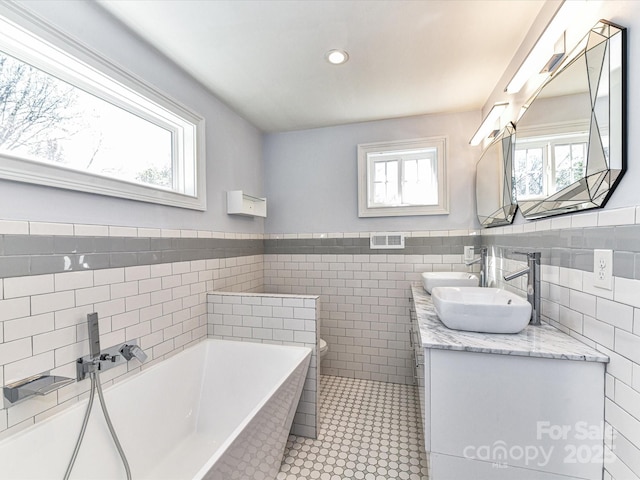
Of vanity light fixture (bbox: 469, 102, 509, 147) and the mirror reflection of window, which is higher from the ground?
vanity light fixture (bbox: 469, 102, 509, 147)

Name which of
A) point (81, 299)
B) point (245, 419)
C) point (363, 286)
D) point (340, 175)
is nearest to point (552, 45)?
point (340, 175)

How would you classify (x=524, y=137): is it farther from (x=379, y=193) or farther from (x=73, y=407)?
(x=73, y=407)

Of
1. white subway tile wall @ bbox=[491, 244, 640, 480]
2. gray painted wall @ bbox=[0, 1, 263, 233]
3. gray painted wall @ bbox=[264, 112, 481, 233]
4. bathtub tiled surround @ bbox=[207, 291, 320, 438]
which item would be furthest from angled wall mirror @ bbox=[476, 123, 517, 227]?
gray painted wall @ bbox=[0, 1, 263, 233]

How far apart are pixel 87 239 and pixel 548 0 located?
8.40 feet

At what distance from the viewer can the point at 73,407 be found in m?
1.36

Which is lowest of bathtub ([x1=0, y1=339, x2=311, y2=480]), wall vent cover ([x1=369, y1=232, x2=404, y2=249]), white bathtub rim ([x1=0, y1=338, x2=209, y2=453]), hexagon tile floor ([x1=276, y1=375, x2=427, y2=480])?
hexagon tile floor ([x1=276, y1=375, x2=427, y2=480])

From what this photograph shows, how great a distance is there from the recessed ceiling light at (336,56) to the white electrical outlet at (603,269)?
1.72 metres

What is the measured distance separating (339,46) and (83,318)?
208cm

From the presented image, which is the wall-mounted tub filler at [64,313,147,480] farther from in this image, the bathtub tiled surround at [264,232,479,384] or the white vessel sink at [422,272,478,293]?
the white vessel sink at [422,272,478,293]

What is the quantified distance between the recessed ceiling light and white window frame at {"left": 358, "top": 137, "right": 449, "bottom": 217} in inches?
42.5

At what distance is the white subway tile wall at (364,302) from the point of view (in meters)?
2.86

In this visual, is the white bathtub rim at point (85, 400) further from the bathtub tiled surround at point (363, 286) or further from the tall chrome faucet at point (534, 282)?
the tall chrome faucet at point (534, 282)

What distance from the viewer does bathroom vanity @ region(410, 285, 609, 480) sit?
1072 mm

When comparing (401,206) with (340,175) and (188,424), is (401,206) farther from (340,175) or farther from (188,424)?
(188,424)
